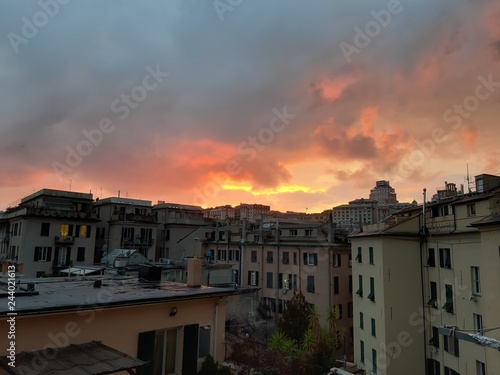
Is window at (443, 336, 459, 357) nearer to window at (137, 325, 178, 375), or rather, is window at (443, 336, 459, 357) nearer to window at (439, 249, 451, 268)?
window at (439, 249, 451, 268)

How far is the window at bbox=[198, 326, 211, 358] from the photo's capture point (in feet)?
33.6

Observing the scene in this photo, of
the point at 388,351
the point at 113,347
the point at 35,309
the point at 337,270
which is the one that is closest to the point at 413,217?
the point at 388,351

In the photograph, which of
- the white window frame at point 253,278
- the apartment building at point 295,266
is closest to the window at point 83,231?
the apartment building at point 295,266

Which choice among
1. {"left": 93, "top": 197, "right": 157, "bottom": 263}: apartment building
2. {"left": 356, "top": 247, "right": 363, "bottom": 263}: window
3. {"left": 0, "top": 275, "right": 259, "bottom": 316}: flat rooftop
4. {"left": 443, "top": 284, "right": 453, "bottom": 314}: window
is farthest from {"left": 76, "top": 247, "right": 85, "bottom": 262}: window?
{"left": 443, "top": 284, "right": 453, "bottom": 314}: window

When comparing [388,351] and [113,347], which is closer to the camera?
[113,347]

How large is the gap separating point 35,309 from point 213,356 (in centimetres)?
529

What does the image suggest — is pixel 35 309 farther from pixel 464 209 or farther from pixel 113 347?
pixel 464 209

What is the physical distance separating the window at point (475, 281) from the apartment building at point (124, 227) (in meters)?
39.2

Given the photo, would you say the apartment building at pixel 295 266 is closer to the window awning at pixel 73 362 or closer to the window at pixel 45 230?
the window at pixel 45 230

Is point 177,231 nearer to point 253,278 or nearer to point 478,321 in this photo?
point 253,278

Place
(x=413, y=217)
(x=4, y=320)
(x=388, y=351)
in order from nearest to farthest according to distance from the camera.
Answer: (x=4, y=320) → (x=388, y=351) → (x=413, y=217)

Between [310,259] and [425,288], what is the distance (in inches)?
608

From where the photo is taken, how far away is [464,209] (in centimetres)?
2156

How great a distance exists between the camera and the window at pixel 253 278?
1731 inches
